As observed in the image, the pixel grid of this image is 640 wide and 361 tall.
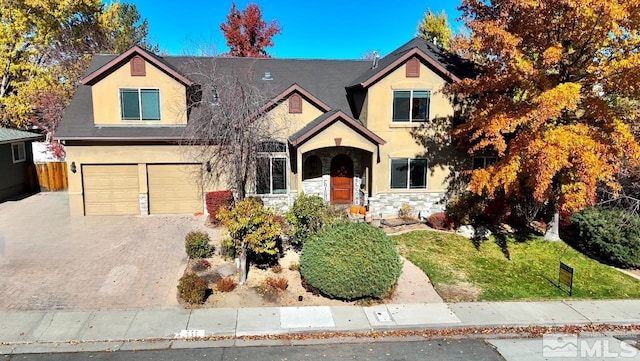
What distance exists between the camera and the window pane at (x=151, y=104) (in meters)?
18.2

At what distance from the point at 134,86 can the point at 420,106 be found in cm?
1213

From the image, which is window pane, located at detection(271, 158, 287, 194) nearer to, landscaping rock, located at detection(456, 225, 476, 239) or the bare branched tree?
the bare branched tree

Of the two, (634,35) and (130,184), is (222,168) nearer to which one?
(130,184)

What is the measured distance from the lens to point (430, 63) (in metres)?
17.9

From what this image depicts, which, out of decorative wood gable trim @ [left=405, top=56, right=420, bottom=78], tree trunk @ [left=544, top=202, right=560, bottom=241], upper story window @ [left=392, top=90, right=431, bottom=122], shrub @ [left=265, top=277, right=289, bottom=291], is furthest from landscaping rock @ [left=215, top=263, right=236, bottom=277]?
tree trunk @ [left=544, top=202, right=560, bottom=241]

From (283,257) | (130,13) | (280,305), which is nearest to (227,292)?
(280,305)

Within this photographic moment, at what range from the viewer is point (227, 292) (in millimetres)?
11289

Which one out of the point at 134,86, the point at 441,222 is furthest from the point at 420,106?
the point at 134,86

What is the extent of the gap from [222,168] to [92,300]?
8742 mm

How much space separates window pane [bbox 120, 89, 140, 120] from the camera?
18.1 m

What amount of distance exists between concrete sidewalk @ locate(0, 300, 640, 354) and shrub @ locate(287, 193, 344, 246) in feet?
10.7

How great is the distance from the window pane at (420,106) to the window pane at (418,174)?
73.3 inches

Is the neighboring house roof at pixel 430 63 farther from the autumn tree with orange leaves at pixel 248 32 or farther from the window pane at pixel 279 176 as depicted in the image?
the autumn tree with orange leaves at pixel 248 32

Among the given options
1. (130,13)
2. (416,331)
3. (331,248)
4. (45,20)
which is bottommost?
(416,331)
